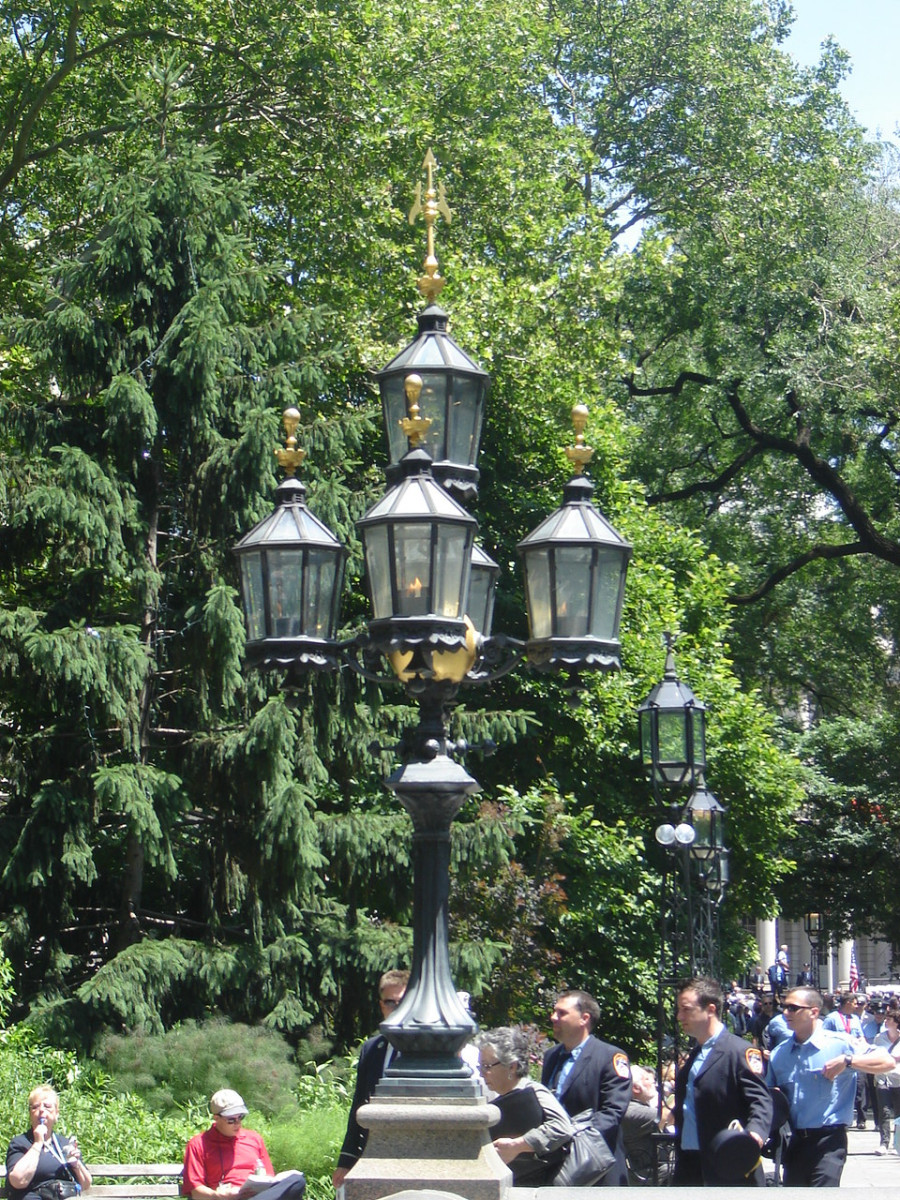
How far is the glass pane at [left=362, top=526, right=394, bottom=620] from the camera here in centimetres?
609

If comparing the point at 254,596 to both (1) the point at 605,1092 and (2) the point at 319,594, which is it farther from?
(1) the point at 605,1092

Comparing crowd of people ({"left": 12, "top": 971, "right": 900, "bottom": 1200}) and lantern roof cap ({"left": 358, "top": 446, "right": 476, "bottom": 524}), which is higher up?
lantern roof cap ({"left": 358, "top": 446, "right": 476, "bottom": 524})

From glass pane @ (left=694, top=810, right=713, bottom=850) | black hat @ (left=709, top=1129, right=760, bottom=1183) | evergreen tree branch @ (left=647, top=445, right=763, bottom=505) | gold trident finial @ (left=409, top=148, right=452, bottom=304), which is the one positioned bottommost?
black hat @ (left=709, top=1129, right=760, bottom=1183)

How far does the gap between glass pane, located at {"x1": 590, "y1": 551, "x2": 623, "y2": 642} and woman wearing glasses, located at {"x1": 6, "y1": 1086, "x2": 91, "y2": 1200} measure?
213 inches

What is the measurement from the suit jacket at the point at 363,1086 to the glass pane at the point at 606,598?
1929 millimetres

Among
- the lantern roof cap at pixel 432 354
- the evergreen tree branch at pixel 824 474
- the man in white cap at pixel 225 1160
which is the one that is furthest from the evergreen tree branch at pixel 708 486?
the lantern roof cap at pixel 432 354

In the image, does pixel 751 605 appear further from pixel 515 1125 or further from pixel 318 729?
pixel 515 1125

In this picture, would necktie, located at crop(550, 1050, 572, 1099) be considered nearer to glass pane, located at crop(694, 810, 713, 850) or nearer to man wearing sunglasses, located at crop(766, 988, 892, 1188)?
man wearing sunglasses, located at crop(766, 988, 892, 1188)

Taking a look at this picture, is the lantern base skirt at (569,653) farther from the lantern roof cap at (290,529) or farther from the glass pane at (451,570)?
the lantern roof cap at (290,529)

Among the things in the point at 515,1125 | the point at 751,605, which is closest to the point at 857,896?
the point at 751,605

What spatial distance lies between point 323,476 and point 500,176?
6.41 metres

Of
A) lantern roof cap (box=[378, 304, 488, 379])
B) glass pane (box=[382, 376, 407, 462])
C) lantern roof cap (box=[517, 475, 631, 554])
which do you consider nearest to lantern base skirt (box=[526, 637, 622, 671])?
lantern roof cap (box=[517, 475, 631, 554])

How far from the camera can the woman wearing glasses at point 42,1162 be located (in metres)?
9.74

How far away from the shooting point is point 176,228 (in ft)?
61.2
